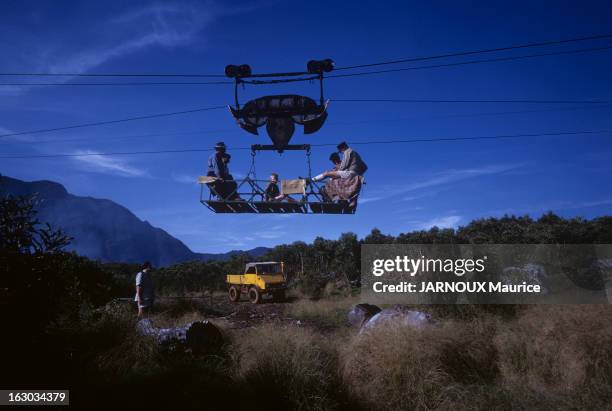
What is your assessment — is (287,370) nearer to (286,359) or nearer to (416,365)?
(286,359)

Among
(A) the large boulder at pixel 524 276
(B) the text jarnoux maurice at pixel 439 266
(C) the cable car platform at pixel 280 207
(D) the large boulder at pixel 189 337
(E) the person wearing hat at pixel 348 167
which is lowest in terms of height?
(D) the large boulder at pixel 189 337

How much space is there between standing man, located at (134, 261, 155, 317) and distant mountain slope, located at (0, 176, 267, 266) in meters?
133

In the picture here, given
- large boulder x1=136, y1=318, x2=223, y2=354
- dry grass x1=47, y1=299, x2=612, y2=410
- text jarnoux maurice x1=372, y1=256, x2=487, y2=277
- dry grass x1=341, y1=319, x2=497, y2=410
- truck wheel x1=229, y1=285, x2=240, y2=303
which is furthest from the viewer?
truck wheel x1=229, y1=285, x2=240, y2=303

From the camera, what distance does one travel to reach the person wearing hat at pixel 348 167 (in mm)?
7477

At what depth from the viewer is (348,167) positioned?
7551 mm

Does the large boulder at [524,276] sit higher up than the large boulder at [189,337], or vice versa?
the large boulder at [524,276]

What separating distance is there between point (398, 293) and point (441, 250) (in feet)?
9.48

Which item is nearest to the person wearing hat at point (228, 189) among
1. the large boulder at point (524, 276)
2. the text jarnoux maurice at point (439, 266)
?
the text jarnoux maurice at point (439, 266)

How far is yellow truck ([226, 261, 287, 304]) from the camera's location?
63.2 ft

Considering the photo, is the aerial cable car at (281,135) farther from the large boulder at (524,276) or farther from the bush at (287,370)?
the large boulder at (524,276)

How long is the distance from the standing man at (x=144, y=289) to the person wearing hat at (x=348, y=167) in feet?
16.7

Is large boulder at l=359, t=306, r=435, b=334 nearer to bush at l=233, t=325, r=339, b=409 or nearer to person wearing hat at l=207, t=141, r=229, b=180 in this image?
bush at l=233, t=325, r=339, b=409

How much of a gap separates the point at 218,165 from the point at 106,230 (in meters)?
183

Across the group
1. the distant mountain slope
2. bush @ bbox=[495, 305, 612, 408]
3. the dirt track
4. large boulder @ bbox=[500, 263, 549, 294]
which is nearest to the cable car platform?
bush @ bbox=[495, 305, 612, 408]
